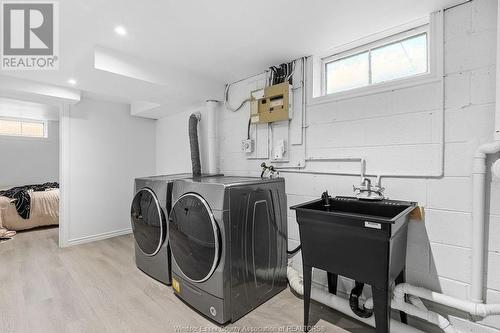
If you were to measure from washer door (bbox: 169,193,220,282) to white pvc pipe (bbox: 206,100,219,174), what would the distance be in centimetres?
108

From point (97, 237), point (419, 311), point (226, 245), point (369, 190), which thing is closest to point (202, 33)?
point (226, 245)

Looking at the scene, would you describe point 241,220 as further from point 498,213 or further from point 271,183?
point 498,213

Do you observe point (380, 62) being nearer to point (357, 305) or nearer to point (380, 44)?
point (380, 44)

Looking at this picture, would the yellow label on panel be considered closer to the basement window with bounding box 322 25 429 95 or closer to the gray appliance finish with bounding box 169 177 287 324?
the gray appliance finish with bounding box 169 177 287 324

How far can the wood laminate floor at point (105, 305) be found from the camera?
1.65 metres

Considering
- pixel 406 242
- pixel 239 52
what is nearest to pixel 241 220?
pixel 406 242

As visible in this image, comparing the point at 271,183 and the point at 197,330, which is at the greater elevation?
the point at 271,183

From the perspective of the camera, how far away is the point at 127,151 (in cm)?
393

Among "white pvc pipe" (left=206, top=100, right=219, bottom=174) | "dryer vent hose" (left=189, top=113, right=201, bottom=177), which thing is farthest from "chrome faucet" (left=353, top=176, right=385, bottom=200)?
"dryer vent hose" (left=189, top=113, right=201, bottom=177)

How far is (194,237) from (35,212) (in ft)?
13.0

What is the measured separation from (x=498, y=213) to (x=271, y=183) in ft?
4.64

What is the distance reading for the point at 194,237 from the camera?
1.78m

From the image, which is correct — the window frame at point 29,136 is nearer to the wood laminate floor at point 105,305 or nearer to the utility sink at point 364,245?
the wood laminate floor at point 105,305

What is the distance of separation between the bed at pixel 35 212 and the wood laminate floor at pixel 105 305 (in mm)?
1423
